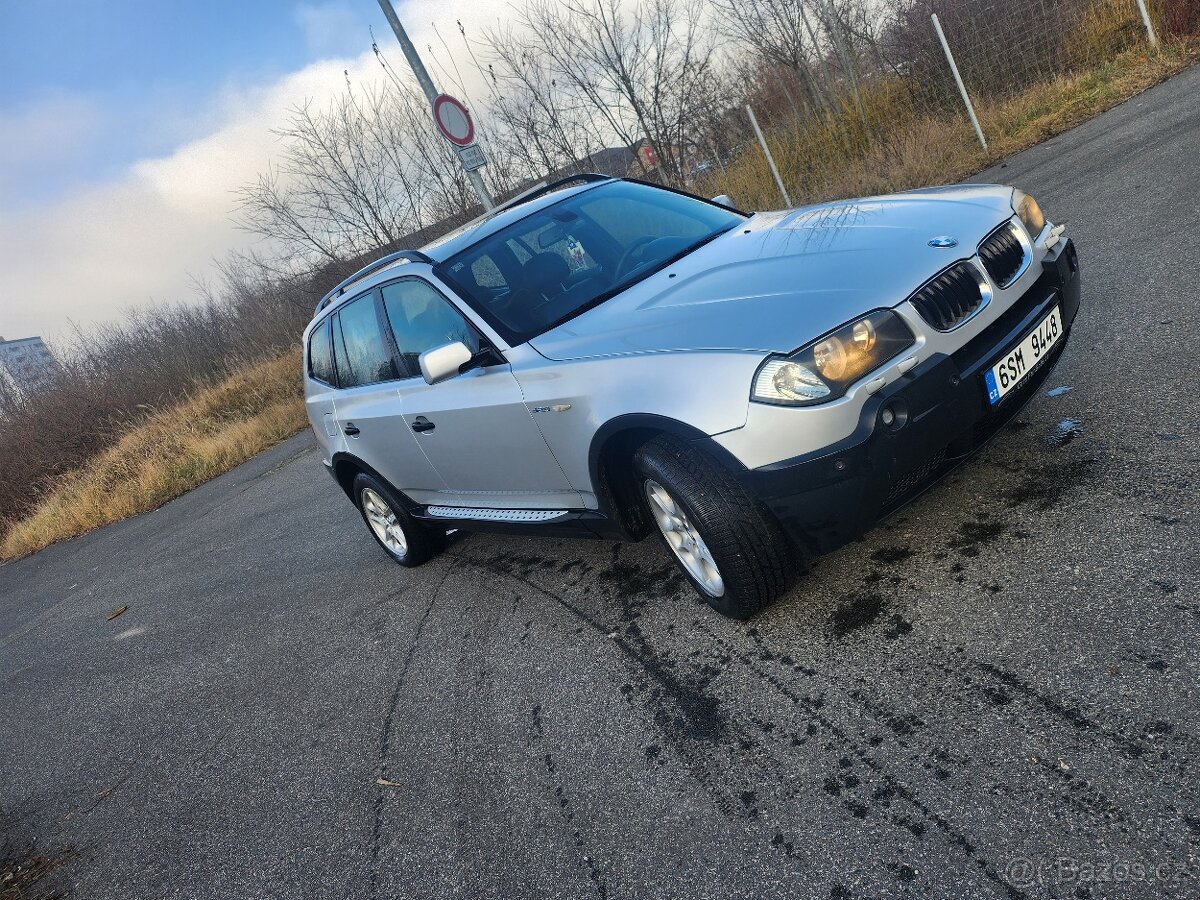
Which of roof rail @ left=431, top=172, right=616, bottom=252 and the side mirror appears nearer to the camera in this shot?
the side mirror

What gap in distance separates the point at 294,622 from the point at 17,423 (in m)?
20.7

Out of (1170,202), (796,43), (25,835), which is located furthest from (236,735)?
(796,43)

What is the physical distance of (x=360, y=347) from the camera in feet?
16.1

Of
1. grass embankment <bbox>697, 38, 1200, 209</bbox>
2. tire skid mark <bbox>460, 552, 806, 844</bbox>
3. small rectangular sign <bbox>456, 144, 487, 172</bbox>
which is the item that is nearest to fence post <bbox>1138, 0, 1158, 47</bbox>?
grass embankment <bbox>697, 38, 1200, 209</bbox>

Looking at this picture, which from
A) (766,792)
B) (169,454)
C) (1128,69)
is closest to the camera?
(766,792)

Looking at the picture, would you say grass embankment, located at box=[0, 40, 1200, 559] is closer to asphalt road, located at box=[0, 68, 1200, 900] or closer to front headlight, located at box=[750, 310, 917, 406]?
asphalt road, located at box=[0, 68, 1200, 900]

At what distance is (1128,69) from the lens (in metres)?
11.1

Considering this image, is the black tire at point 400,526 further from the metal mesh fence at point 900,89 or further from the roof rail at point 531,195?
the metal mesh fence at point 900,89

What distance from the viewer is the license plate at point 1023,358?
287 centimetres

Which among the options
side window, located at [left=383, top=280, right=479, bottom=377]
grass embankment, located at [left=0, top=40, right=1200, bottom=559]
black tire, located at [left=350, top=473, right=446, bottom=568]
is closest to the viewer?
side window, located at [left=383, top=280, right=479, bottom=377]

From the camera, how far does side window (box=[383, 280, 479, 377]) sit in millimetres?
3895

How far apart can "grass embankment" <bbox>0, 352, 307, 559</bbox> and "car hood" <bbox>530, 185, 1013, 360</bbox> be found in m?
12.4

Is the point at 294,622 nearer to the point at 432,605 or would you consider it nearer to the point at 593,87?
the point at 432,605

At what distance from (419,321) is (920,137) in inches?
393
